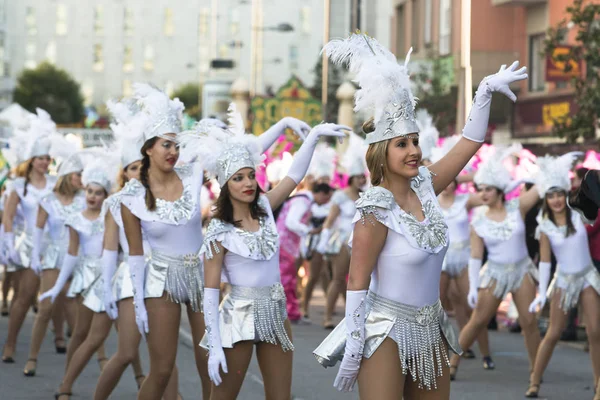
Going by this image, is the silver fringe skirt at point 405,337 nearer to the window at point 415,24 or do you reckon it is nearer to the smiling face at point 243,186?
the smiling face at point 243,186

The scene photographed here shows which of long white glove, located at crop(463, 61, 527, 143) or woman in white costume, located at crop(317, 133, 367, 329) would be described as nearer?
long white glove, located at crop(463, 61, 527, 143)

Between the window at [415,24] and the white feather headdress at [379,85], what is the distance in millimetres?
31630

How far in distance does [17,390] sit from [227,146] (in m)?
4.06

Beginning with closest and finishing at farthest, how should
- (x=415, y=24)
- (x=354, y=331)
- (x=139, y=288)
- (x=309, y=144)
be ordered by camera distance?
1. (x=354, y=331)
2. (x=309, y=144)
3. (x=139, y=288)
4. (x=415, y=24)

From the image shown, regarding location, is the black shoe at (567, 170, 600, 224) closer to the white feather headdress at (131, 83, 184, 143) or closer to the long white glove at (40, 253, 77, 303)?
the white feather headdress at (131, 83, 184, 143)

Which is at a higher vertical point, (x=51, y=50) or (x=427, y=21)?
(x=51, y=50)

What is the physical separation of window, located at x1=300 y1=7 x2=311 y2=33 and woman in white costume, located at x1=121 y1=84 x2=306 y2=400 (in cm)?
10911

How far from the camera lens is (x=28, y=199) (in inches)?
494

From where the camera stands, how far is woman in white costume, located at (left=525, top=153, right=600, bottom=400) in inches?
390

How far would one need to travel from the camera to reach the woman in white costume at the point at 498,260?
10586mm

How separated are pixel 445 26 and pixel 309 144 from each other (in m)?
27.4

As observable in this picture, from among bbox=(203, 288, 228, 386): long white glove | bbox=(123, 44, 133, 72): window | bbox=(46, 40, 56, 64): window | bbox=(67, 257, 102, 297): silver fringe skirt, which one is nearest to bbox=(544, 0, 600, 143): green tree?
bbox=(67, 257, 102, 297): silver fringe skirt

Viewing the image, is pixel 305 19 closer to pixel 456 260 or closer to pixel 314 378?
pixel 456 260

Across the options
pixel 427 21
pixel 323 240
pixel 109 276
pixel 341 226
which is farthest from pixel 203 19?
pixel 109 276
